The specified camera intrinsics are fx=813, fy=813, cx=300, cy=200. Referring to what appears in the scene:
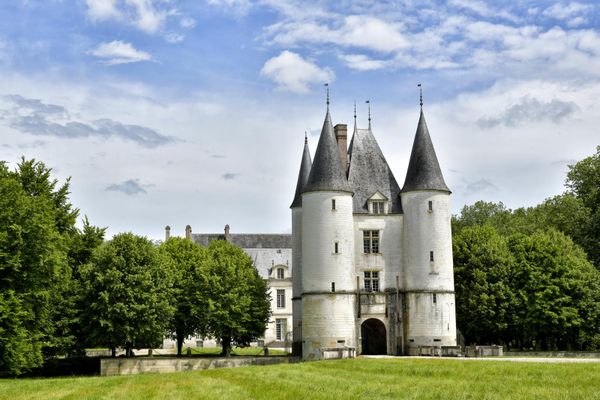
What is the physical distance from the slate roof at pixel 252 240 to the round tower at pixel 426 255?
45.7 metres

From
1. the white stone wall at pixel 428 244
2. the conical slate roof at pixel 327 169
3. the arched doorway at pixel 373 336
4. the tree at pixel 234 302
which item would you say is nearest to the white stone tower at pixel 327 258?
the conical slate roof at pixel 327 169

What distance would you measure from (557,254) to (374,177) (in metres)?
14.5

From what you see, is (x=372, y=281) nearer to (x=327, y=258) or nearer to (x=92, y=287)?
(x=327, y=258)

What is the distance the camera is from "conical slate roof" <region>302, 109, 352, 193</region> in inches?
2064

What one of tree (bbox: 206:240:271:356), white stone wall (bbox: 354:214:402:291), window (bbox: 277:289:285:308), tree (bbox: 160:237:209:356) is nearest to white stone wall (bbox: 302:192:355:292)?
white stone wall (bbox: 354:214:402:291)

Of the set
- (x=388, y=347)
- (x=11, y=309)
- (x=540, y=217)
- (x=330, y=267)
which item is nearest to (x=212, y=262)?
(x=330, y=267)

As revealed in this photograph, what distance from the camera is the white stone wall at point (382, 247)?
54250 mm

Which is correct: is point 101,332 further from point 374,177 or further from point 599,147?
point 599,147

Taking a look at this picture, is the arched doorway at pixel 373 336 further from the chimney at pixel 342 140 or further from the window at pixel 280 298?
the window at pixel 280 298

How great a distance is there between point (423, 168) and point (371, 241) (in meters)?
5.99

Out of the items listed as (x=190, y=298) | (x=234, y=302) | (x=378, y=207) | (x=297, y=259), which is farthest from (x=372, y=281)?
(x=190, y=298)

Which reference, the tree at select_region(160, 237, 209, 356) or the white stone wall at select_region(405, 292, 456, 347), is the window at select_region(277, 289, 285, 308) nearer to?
the tree at select_region(160, 237, 209, 356)

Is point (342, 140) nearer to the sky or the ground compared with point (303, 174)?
nearer to the sky

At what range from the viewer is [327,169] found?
52.8m
